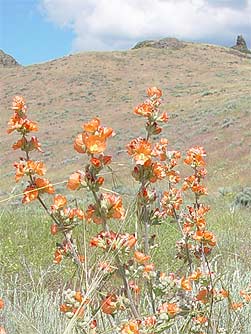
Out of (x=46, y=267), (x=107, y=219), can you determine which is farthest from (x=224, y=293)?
(x=46, y=267)

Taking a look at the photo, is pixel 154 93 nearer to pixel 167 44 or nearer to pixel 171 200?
pixel 171 200

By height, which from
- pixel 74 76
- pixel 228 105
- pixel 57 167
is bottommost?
Answer: pixel 57 167

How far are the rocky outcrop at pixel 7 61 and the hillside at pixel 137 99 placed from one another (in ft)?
21.0

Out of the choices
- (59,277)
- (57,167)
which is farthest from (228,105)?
(59,277)

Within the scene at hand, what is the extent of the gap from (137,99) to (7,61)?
25000 millimetres

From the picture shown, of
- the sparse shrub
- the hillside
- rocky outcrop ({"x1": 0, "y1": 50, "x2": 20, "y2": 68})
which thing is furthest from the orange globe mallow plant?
rocky outcrop ({"x1": 0, "y1": 50, "x2": 20, "y2": 68})

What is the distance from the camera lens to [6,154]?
119 feet

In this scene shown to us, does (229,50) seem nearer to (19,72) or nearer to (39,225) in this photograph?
(19,72)

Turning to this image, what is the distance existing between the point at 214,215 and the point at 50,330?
233 inches

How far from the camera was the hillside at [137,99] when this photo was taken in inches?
978

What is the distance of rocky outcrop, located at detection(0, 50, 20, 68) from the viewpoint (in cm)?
6401

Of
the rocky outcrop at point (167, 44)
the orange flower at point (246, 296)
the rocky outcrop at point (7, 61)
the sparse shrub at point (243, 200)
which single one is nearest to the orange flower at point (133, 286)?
the orange flower at point (246, 296)

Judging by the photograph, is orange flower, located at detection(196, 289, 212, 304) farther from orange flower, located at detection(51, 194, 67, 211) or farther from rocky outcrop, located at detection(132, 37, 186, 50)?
rocky outcrop, located at detection(132, 37, 186, 50)

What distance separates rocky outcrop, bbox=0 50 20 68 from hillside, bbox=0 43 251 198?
6400mm
